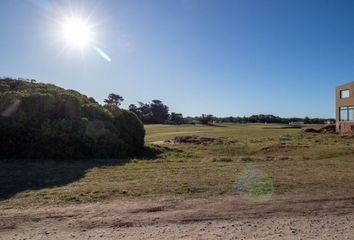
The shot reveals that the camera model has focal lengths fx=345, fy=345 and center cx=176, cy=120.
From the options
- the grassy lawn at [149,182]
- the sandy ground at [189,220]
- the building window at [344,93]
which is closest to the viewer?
the sandy ground at [189,220]

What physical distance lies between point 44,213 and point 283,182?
5.50m

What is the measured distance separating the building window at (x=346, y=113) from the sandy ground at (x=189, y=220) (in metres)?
43.9

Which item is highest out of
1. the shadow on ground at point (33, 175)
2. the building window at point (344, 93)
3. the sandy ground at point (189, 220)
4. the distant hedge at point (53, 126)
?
the building window at point (344, 93)

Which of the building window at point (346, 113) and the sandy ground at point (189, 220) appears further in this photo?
the building window at point (346, 113)

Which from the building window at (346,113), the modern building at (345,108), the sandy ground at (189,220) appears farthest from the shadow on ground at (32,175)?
the building window at (346,113)

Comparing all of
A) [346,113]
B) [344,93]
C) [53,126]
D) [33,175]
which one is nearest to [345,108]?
[346,113]

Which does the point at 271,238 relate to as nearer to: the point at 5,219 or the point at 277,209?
the point at 277,209

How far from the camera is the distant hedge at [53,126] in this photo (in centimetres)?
1408

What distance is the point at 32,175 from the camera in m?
9.58

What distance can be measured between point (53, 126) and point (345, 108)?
43.6 meters

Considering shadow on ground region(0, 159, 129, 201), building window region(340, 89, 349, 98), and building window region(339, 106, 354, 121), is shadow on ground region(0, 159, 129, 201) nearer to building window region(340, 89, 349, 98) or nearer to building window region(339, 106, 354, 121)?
building window region(339, 106, 354, 121)

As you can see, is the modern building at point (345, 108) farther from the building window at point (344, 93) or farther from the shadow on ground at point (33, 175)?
the shadow on ground at point (33, 175)

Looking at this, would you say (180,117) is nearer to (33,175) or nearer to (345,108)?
(345,108)

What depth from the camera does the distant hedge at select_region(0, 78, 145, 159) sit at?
14078mm
